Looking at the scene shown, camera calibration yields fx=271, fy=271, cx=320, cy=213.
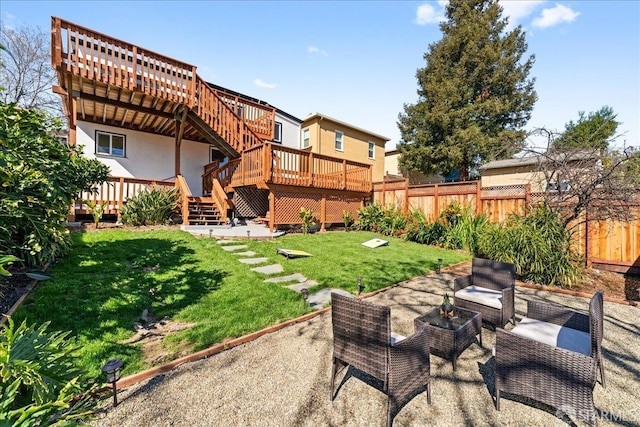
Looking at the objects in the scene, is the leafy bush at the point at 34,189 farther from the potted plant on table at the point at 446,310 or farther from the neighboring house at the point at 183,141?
the potted plant on table at the point at 446,310

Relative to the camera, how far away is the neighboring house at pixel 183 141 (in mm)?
8500

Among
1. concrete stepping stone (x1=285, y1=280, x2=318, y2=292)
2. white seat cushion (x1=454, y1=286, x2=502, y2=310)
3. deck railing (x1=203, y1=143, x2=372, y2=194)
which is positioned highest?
deck railing (x1=203, y1=143, x2=372, y2=194)

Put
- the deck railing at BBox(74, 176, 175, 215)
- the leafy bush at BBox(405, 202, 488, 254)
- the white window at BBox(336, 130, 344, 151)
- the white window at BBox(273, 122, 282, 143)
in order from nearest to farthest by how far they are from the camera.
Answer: the deck railing at BBox(74, 176, 175, 215)
the leafy bush at BBox(405, 202, 488, 254)
the white window at BBox(273, 122, 282, 143)
the white window at BBox(336, 130, 344, 151)

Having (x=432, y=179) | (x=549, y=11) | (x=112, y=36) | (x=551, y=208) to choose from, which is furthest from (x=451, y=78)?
(x=112, y=36)

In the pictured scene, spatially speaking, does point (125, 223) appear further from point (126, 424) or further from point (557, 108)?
point (557, 108)

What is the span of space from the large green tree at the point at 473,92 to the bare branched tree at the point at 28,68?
26.9m

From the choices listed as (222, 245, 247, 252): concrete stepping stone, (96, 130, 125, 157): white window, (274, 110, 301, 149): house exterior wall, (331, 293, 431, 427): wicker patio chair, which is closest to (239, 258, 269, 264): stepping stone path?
(222, 245, 247, 252): concrete stepping stone

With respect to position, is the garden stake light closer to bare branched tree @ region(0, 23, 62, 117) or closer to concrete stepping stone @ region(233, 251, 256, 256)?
concrete stepping stone @ region(233, 251, 256, 256)

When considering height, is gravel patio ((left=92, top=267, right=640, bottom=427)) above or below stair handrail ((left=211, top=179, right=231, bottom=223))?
below

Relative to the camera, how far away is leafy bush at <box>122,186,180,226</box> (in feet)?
28.5

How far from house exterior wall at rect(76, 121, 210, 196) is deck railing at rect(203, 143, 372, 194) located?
1.30m

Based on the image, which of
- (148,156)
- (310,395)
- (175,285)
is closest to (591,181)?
(310,395)

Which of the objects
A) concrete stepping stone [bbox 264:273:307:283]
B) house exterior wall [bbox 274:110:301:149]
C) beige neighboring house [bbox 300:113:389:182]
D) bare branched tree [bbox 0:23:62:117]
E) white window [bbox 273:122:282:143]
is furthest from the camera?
bare branched tree [bbox 0:23:62:117]

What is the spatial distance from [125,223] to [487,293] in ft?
32.7
